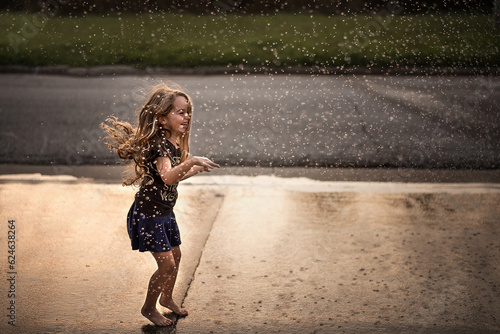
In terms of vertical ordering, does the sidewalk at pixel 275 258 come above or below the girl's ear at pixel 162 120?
below

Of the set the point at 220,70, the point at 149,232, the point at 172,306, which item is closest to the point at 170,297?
the point at 172,306

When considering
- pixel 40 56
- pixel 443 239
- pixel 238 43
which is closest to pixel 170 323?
pixel 443 239

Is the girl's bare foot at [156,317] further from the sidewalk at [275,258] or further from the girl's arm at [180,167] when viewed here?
the girl's arm at [180,167]

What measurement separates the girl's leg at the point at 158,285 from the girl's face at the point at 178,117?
555 mm

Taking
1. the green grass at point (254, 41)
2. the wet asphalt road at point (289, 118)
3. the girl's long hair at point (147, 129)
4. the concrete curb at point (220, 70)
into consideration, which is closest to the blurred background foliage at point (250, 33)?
the green grass at point (254, 41)

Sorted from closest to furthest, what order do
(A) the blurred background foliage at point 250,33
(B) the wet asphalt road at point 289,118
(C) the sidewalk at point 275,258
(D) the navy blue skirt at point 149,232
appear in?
(D) the navy blue skirt at point 149,232, (C) the sidewalk at point 275,258, (B) the wet asphalt road at point 289,118, (A) the blurred background foliage at point 250,33

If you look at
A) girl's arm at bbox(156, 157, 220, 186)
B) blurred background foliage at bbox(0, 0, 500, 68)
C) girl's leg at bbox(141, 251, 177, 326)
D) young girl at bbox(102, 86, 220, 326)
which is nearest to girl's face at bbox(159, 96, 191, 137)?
young girl at bbox(102, 86, 220, 326)

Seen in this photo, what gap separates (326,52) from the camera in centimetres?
1398

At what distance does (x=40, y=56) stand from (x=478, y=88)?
797cm

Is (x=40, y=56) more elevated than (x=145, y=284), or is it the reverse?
(x=145, y=284)

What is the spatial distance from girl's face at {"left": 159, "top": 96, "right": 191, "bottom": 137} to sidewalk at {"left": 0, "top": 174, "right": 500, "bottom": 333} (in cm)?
88

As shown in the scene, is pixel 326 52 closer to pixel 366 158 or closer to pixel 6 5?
pixel 366 158

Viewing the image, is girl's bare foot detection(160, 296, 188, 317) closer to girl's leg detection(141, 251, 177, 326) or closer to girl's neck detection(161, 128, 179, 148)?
girl's leg detection(141, 251, 177, 326)

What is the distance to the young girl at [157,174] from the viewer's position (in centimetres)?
312
